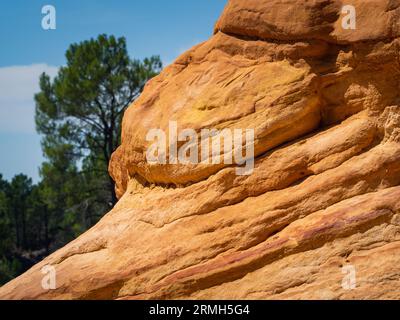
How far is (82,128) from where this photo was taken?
20.1 m

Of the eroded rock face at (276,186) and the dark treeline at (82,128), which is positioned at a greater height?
the dark treeline at (82,128)

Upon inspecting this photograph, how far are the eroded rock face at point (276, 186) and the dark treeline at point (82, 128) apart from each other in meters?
11.5

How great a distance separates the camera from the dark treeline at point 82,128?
62.4 ft

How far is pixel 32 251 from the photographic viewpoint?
79.4 feet

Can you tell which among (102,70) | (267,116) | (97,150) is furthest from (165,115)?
(97,150)

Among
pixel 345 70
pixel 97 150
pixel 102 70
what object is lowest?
pixel 345 70

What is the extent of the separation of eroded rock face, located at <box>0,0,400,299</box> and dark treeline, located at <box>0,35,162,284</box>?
11477 mm

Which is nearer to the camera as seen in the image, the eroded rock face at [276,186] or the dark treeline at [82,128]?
the eroded rock face at [276,186]

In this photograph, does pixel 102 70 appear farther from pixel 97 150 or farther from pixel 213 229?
pixel 213 229

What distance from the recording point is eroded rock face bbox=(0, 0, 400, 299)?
20.9ft

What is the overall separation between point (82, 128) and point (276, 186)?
1400cm

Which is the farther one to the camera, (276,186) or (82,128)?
(82,128)

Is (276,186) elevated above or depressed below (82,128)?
below

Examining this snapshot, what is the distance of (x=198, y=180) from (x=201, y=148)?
1.25ft
